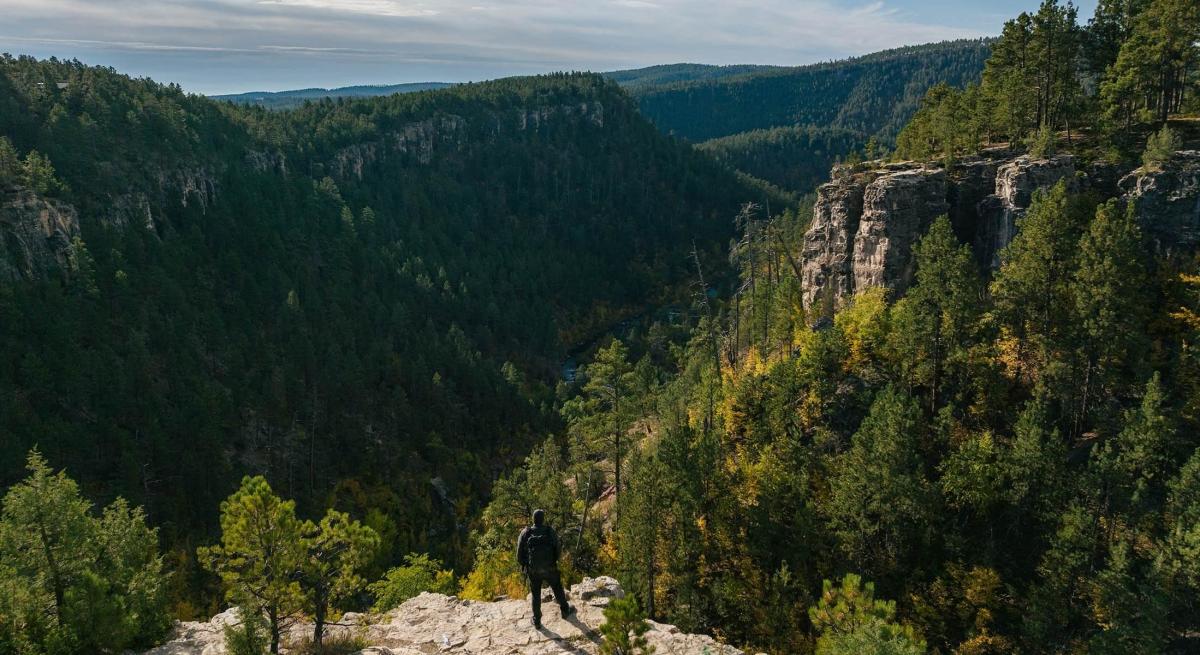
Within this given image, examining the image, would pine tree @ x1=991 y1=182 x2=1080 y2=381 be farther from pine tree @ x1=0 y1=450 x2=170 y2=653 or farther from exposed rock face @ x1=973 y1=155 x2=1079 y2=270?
pine tree @ x1=0 y1=450 x2=170 y2=653

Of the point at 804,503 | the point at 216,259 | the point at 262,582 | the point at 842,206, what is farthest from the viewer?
the point at 216,259

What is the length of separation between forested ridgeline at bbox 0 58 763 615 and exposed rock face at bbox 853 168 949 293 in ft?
145

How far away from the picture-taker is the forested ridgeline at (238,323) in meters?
65.2

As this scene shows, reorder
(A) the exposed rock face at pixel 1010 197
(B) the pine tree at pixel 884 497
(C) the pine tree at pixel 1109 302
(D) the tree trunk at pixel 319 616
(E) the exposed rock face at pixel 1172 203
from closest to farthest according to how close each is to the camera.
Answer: (D) the tree trunk at pixel 319 616 → (B) the pine tree at pixel 884 497 → (C) the pine tree at pixel 1109 302 → (E) the exposed rock face at pixel 1172 203 → (A) the exposed rock face at pixel 1010 197

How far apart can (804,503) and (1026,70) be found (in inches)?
1540

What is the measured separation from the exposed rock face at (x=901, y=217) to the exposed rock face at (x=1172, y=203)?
11.6 m

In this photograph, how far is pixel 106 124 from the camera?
9744 centimetres

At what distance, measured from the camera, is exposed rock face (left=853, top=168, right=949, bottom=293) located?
171 feet

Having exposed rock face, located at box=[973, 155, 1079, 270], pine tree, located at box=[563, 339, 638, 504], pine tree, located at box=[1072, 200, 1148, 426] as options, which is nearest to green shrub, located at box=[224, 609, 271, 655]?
pine tree, located at box=[563, 339, 638, 504]

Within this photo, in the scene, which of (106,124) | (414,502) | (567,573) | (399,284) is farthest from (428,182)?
(567,573)

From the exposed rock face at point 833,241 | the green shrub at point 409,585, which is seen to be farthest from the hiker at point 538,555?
the exposed rock face at point 833,241

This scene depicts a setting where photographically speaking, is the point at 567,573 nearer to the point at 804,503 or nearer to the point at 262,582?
the point at 804,503

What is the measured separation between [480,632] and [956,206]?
46004 millimetres

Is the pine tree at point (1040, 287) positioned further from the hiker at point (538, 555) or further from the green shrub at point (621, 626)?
the green shrub at point (621, 626)
